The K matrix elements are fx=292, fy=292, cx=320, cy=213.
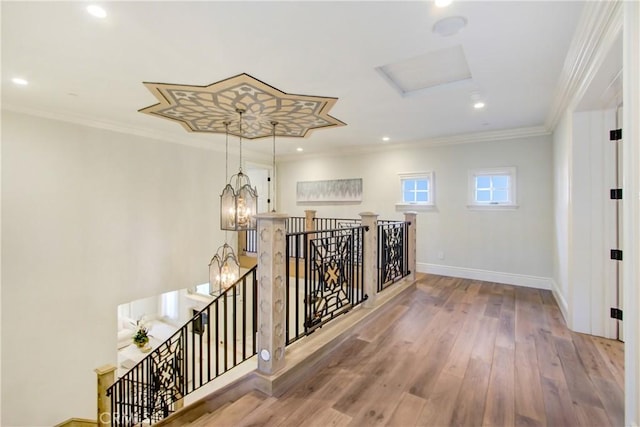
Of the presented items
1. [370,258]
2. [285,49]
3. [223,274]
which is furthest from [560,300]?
[223,274]

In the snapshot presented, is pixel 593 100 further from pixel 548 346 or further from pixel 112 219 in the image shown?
pixel 112 219

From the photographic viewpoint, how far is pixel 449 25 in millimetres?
2127

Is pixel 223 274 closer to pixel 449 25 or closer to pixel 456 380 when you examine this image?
pixel 456 380

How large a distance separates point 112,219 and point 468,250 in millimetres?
6252

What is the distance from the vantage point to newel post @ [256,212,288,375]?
216cm

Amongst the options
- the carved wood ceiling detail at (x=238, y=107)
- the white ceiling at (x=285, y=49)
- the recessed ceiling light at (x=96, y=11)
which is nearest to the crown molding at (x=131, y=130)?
the white ceiling at (x=285, y=49)

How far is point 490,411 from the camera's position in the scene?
73.2 inches

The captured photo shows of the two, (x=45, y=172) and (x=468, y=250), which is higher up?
(x=45, y=172)

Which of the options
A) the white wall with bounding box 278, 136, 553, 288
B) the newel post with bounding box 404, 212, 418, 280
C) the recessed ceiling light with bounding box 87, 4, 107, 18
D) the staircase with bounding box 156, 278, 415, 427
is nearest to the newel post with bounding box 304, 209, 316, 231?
the white wall with bounding box 278, 136, 553, 288

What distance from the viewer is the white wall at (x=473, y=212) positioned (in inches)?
190

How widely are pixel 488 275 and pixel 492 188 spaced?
5.13ft


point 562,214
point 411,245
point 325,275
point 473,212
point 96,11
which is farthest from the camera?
point 473,212

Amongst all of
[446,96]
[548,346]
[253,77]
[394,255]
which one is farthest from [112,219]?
[548,346]

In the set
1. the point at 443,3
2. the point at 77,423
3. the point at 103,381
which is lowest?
the point at 77,423
